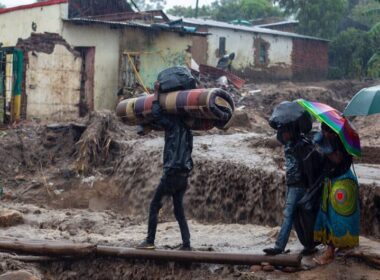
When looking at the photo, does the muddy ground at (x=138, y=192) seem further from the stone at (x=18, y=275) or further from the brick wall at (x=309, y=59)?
the brick wall at (x=309, y=59)

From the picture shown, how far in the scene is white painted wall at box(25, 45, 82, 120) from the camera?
1811 centimetres

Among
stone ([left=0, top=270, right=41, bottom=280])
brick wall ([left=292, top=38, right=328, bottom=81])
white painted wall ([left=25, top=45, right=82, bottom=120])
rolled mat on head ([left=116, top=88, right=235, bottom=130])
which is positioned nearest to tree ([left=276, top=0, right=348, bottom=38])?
brick wall ([left=292, top=38, right=328, bottom=81])

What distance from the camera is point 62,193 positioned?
14.0 m

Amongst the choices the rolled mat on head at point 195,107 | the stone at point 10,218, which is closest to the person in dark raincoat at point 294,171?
the rolled mat on head at point 195,107

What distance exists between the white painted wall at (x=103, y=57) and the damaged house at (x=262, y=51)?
9260 millimetres

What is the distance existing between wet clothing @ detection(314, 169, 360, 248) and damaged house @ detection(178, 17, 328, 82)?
74.4 ft

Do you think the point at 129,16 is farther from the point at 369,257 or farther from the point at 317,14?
the point at 317,14

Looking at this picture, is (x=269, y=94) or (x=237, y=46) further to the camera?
(x=237, y=46)

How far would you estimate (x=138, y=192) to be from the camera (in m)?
13.3

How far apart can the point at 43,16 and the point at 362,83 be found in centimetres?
1822

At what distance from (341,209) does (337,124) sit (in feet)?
3.05

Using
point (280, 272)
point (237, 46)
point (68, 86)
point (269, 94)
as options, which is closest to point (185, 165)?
point (280, 272)

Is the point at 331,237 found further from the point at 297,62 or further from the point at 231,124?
the point at 297,62

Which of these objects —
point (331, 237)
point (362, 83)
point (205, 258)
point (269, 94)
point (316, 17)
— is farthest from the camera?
point (316, 17)
